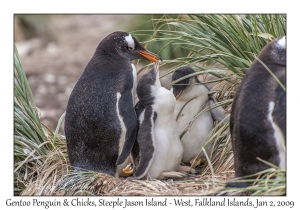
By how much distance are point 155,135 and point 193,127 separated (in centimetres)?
Result: 33

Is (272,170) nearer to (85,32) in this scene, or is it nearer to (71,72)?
(71,72)

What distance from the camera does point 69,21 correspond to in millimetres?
15203

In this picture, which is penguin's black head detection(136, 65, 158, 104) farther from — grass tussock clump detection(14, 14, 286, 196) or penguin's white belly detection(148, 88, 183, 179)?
grass tussock clump detection(14, 14, 286, 196)

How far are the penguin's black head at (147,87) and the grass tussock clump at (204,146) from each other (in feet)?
1.00

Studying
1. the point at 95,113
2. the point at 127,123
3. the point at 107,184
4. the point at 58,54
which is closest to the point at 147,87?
the point at 127,123

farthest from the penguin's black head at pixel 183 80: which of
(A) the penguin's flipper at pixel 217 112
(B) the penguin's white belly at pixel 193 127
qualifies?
(A) the penguin's flipper at pixel 217 112

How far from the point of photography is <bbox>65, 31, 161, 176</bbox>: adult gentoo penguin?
367 cm

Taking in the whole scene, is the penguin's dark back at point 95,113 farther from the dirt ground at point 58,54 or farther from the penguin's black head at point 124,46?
the dirt ground at point 58,54

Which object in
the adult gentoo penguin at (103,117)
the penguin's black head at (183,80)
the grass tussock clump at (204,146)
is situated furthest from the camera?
the penguin's black head at (183,80)

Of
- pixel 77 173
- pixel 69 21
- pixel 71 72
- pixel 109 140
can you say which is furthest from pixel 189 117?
pixel 69 21

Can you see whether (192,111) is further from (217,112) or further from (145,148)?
(145,148)

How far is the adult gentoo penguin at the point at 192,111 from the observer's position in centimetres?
390

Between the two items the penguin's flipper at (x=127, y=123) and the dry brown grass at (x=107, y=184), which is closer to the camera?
the dry brown grass at (x=107, y=184)

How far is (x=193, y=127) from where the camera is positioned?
390 centimetres
